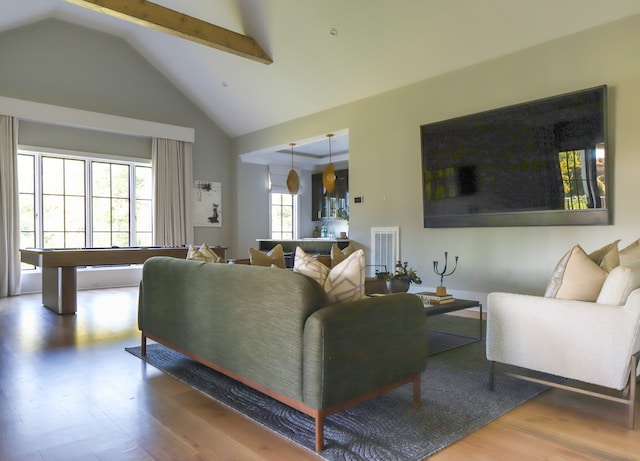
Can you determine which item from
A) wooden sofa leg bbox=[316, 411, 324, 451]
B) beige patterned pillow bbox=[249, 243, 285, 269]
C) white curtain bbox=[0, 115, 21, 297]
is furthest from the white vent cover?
white curtain bbox=[0, 115, 21, 297]

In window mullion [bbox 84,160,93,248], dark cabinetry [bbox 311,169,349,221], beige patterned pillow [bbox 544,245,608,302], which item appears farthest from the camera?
dark cabinetry [bbox 311,169,349,221]

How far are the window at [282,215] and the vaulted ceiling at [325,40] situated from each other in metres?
2.06

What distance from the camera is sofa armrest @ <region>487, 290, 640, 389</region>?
211cm

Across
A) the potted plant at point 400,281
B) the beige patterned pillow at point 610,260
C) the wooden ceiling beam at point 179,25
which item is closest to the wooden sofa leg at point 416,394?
the beige patterned pillow at point 610,260

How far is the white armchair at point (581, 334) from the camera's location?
2107 millimetres

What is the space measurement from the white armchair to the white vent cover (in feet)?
11.3

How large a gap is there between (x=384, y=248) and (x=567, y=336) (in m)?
3.92

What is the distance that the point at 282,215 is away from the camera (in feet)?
32.4

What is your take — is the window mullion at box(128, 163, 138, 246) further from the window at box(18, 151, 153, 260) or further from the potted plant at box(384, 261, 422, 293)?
the potted plant at box(384, 261, 422, 293)

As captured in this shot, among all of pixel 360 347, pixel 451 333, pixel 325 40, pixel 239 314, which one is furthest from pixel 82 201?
pixel 360 347

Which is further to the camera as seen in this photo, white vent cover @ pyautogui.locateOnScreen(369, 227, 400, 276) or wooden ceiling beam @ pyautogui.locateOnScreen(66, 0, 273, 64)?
white vent cover @ pyautogui.locateOnScreen(369, 227, 400, 276)

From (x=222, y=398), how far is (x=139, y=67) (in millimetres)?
6920

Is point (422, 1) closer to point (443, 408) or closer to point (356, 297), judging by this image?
point (356, 297)

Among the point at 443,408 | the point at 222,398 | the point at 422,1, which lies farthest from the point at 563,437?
the point at 422,1
